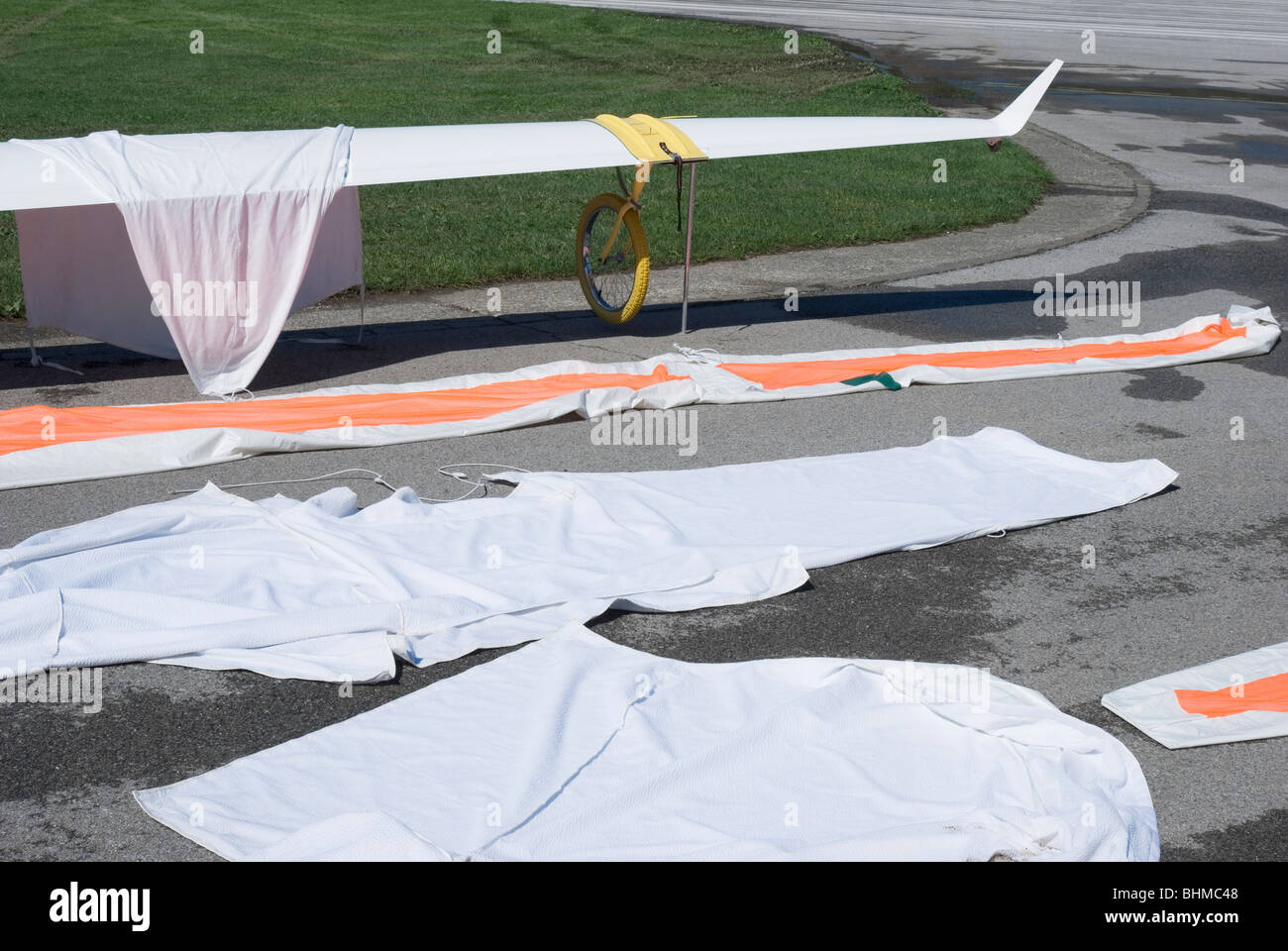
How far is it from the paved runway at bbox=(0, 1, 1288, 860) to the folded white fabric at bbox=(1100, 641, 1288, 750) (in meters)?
0.07

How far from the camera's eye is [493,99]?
74.0ft

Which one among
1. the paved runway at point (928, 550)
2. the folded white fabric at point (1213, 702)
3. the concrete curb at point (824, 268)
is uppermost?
the concrete curb at point (824, 268)

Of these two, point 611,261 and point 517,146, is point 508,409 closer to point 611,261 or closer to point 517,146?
point 517,146

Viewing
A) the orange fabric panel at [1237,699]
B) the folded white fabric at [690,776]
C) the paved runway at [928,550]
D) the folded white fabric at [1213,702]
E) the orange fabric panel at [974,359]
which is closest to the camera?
the folded white fabric at [690,776]

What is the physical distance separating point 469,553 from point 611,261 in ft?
16.0

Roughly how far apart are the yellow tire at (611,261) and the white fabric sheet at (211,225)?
2194 mm

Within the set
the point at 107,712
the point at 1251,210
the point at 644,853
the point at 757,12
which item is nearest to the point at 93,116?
the point at 1251,210

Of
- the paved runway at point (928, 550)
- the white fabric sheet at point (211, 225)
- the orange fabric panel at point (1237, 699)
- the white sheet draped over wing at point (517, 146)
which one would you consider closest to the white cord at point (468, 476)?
the paved runway at point (928, 550)

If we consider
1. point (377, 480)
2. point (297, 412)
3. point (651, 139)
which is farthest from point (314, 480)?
point (651, 139)

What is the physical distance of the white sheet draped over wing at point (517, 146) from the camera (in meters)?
8.26

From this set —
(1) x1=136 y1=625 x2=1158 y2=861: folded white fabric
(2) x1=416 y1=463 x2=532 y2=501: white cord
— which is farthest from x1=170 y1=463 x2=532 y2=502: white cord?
(1) x1=136 y1=625 x2=1158 y2=861: folded white fabric

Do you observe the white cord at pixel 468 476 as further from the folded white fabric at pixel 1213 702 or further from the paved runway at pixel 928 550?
the folded white fabric at pixel 1213 702

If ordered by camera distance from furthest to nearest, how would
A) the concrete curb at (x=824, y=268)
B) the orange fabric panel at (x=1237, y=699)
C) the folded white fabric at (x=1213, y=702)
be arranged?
the concrete curb at (x=824, y=268)
the orange fabric panel at (x=1237, y=699)
the folded white fabric at (x=1213, y=702)

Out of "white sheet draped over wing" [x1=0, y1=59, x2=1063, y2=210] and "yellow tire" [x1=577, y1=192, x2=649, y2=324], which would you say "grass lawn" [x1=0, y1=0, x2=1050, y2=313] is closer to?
"yellow tire" [x1=577, y1=192, x2=649, y2=324]
